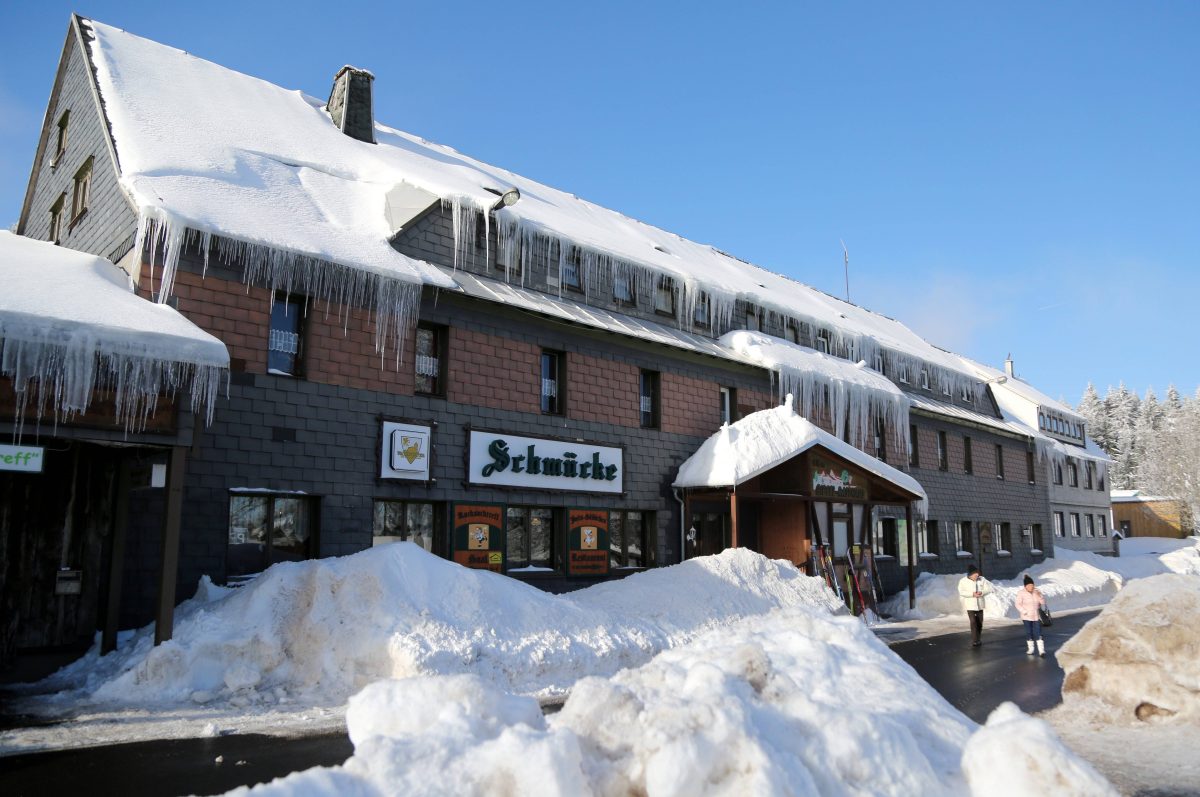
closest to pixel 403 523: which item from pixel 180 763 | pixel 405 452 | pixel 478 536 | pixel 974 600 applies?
pixel 405 452

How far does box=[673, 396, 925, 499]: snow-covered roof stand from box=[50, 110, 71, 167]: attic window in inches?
581

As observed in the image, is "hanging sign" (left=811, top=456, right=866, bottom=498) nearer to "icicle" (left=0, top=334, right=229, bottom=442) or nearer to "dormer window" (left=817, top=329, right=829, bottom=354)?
"dormer window" (left=817, top=329, right=829, bottom=354)

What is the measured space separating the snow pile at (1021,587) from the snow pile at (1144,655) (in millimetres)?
14317

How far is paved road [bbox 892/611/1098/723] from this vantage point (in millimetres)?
10516

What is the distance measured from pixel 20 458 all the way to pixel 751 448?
13.5 meters

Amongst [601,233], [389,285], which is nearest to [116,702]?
[389,285]

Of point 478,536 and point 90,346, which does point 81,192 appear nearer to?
point 90,346

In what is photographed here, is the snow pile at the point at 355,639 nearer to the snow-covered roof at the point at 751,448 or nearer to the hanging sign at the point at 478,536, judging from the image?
the hanging sign at the point at 478,536

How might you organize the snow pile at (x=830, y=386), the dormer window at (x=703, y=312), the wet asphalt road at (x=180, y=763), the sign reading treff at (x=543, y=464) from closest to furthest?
the wet asphalt road at (x=180, y=763)
the sign reading treff at (x=543, y=464)
the dormer window at (x=703, y=312)
the snow pile at (x=830, y=386)

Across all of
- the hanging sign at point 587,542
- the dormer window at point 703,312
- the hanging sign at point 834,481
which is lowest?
the hanging sign at point 587,542

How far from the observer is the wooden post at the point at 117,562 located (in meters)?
11.6

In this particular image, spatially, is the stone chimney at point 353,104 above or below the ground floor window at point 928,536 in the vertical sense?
above

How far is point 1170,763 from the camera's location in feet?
23.2

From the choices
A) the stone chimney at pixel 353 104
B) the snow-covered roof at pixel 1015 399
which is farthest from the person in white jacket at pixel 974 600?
the snow-covered roof at pixel 1015 399
